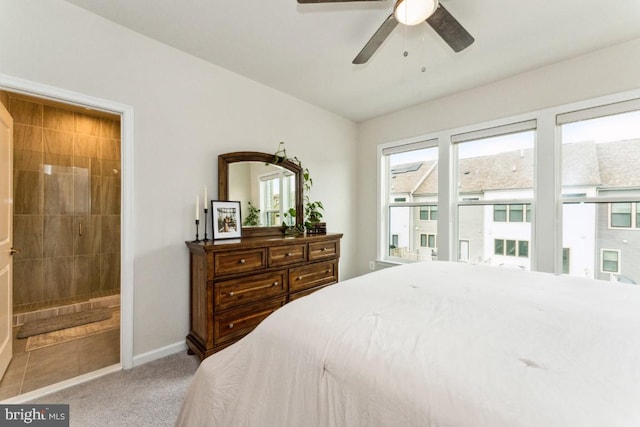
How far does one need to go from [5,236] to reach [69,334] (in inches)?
50.0

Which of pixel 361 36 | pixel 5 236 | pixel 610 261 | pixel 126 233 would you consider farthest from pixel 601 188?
pixel 5 236

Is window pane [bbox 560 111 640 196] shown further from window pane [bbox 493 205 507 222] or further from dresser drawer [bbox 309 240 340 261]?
dresser drawer [bbox 309 240 340 261]

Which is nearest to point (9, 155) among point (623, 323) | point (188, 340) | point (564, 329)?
point (188, 340)

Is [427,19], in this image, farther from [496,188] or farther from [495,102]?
[496,188]

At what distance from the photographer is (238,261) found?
2252 mm

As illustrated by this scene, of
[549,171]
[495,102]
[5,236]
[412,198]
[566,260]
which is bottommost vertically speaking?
[566,260]

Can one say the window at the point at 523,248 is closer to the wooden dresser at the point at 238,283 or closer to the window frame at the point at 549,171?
the window frame at the point at 549,171

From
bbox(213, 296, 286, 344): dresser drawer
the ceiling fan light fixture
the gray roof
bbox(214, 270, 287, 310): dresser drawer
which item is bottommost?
bbox(213, 296, 286, 344): dresser drawer

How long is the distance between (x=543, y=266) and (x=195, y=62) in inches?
153

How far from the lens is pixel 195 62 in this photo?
2467mm

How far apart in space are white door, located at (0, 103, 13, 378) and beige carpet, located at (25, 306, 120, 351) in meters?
0.38

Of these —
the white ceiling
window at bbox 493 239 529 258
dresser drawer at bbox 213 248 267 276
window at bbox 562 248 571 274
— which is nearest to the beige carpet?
Answer: dresser drawer at bbox 213 248 267 276

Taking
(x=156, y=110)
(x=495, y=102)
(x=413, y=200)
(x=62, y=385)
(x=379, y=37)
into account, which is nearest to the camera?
(x=379, y=37)

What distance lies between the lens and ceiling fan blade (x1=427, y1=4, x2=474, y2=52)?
4.91ft
